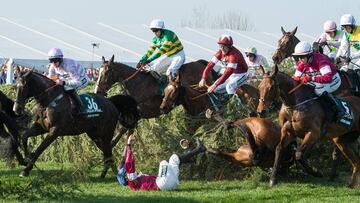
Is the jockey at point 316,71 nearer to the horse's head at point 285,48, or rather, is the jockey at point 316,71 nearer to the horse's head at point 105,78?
the horse's head at point 285,48

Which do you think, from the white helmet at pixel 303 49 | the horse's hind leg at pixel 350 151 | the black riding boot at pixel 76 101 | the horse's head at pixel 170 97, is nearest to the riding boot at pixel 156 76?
the horse's head at pixel 170 97

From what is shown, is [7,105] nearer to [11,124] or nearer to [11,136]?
[11,124]

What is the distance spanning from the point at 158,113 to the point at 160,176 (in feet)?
12.0

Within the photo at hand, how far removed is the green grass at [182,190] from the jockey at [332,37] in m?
3.45

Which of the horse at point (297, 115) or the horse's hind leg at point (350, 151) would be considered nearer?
the horse at point (297, 115)

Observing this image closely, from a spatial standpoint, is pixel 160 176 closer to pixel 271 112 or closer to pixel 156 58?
pixel 271 112

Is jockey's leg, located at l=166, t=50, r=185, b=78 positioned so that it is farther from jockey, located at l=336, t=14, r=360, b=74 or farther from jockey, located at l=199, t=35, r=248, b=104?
jockey, located at l=336, t=14, r=360, b=74

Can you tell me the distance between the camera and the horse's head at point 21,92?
42.8 feet

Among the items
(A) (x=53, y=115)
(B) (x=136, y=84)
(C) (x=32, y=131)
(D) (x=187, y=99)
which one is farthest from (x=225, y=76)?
(C) (x=32, y=131)

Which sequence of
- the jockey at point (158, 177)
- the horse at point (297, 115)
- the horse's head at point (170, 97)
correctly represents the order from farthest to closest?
the horse's head at point (170, 97) < the horse at point (297, 115) < the jockey at point (158, 177)

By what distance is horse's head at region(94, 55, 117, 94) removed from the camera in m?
15.7

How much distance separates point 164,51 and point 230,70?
96.4 inches

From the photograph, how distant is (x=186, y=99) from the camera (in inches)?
581

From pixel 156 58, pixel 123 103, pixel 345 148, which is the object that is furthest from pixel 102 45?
pixel 345 148
